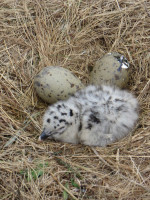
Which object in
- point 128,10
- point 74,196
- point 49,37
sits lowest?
point 74,196

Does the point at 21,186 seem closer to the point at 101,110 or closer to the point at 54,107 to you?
the point at 54,107

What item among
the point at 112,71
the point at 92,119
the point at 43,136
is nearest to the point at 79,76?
the point at 112,71

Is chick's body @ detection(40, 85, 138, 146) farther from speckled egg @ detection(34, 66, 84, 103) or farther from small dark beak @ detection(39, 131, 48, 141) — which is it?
speckled egg @ detection(34, 66, 84, 103)

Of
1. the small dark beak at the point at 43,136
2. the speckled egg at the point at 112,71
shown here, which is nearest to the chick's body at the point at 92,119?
the small dark beak at the point at 43,136

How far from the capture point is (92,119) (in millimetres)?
2482

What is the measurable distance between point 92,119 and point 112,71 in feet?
2.02

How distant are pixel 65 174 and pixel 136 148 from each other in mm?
669

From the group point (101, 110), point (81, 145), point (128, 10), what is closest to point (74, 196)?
point (81, 145)

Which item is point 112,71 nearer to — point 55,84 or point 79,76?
point 79,76

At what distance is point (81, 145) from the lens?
2.56 meters

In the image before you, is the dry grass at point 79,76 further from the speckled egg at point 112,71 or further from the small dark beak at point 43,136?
the speckled egg at point 112,71

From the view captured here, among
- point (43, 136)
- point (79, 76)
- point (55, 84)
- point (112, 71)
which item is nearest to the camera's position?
point (43, 136)

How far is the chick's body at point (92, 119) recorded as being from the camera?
8.12 feet

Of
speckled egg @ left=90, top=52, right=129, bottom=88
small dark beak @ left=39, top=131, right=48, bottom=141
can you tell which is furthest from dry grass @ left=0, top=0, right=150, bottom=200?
speckled egg @ left=90, top=52, right=129, bottom=88
